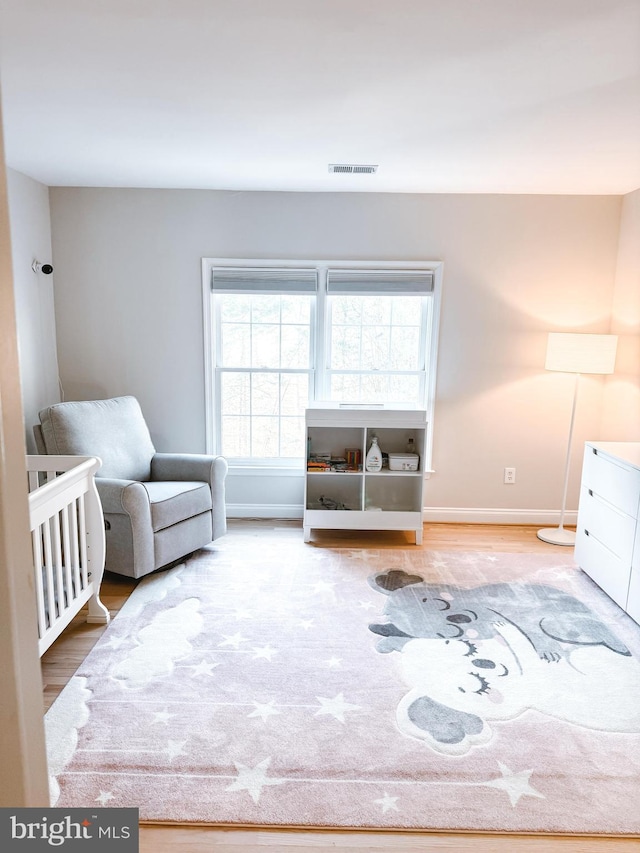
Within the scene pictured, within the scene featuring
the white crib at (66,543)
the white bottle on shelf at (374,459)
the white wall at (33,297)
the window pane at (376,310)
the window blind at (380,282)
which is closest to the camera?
the white crib at (66,543)

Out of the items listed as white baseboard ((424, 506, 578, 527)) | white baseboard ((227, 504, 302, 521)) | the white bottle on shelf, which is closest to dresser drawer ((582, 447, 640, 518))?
white baseboard ((424, 506, 578, 527))

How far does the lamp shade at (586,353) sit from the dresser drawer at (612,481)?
0.59 m

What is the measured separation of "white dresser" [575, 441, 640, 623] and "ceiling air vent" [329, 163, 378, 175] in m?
2.05

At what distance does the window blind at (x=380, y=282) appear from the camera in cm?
396

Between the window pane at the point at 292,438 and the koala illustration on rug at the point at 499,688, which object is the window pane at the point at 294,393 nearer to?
the window pane at the point at 292,438

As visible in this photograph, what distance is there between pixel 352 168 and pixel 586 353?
1.85 metres

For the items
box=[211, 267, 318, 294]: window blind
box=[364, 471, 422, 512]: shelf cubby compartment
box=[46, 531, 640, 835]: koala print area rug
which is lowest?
box=[46, 531, 640, 835]: koala print area rug

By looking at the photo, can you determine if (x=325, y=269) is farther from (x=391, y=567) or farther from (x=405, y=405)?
(x=391, y=567)

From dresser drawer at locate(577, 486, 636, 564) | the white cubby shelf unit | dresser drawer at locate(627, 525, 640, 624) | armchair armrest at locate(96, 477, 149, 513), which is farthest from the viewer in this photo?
the white cubby shelf unit

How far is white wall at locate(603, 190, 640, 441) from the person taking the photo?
3693 millimetres

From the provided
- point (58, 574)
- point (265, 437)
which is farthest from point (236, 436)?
point (58, 574)

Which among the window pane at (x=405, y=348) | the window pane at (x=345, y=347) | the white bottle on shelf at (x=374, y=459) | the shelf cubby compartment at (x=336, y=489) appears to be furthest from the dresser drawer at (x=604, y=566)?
the window pane at (x=345, y=347)

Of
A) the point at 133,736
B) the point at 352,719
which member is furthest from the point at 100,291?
the point at 352,719

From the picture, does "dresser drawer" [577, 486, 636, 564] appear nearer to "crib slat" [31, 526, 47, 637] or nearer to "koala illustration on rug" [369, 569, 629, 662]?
"koala illustration on rug" [369, 569, 629, 662]
